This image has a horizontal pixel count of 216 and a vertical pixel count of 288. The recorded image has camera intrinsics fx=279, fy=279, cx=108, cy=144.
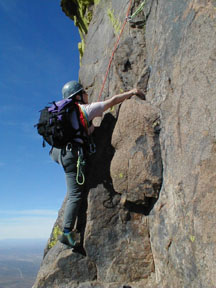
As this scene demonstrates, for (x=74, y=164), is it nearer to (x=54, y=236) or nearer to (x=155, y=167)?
(x=155, y=167)

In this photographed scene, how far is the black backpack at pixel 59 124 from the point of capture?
6.51 m

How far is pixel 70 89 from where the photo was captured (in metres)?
7.39

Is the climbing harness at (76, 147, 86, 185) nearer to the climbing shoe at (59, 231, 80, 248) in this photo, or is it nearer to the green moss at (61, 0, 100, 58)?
the climbing shoe at (59, 231, 80, 248)

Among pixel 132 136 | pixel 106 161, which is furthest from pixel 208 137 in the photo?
pixel 106 161

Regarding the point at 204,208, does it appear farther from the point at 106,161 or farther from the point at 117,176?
the point at 106,161

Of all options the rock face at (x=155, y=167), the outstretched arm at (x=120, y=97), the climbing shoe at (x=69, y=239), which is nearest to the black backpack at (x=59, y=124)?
the outstretched arm at (x=120, y=97)

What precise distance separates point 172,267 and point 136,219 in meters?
1.58

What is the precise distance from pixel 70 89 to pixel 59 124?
53.5 inches

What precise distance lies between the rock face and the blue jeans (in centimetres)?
39

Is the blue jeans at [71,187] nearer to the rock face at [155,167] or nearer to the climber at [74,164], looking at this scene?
the climber at [74,164]

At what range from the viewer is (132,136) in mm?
6523

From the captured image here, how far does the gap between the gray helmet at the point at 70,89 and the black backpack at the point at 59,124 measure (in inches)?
23.3

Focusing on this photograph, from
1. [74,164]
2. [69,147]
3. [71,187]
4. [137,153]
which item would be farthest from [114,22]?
[71,187]

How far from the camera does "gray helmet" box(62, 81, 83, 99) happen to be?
7.38m
